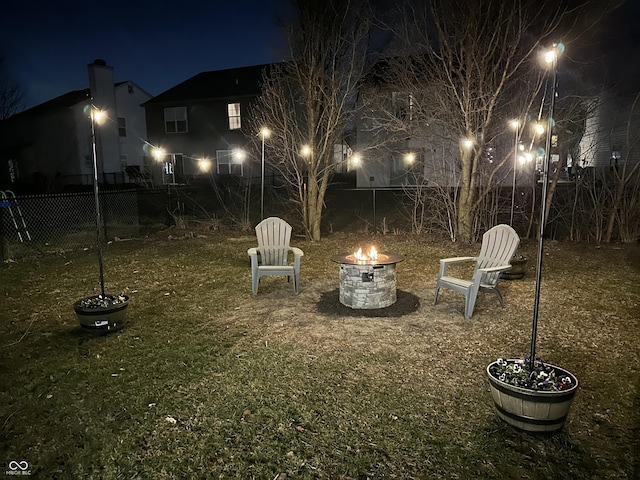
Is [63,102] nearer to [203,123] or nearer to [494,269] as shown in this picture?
[203,123]

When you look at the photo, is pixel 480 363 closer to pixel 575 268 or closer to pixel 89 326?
pixel 89 326

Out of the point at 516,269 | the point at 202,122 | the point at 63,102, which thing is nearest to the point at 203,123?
the point at 202,122

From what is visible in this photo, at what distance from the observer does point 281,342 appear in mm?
4172

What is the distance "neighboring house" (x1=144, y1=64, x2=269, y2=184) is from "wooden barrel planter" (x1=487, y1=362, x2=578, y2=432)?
19.3m

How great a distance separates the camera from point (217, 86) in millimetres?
22531

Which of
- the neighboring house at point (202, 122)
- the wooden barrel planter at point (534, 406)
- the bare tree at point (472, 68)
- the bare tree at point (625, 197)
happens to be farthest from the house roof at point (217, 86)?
the wooden barrel planter at point (534, 406)

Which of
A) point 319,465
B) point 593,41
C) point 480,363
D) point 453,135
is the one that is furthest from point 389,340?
point 593,41

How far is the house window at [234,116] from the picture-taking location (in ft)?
71.3

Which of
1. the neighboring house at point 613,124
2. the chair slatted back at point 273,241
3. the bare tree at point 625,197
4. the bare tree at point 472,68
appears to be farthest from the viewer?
the neighboring house at point 613,124

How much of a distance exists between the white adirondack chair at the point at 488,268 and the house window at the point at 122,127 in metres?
22.7

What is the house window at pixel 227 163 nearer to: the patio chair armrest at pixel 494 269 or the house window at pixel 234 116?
the house window at pixel 234 116

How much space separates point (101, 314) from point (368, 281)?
278cm

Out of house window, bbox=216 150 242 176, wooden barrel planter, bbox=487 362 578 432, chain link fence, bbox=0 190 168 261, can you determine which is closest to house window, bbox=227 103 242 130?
house window, bbox=216 150 242 176

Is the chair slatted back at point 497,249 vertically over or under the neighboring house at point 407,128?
under
